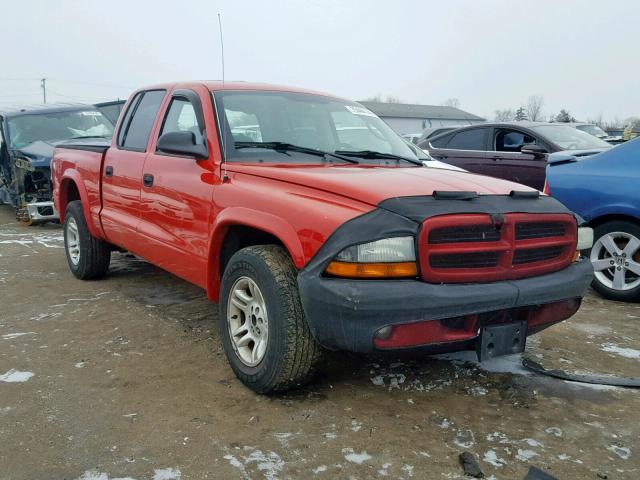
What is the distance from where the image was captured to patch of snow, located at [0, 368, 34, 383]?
3.45 metres

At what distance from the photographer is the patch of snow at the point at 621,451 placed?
264cm

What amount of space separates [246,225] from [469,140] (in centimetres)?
665


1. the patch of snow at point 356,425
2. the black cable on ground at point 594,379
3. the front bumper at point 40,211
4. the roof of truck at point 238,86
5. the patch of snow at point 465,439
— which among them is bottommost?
the patch of snow at point 356,425

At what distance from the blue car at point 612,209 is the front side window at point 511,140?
10.1 ft

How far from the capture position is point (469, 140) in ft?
29.9

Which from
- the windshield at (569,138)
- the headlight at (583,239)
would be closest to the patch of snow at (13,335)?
the headlight at (583,239)

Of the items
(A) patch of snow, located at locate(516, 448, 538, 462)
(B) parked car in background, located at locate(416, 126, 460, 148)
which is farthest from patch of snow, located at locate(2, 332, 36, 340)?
(B) parked car in background, located at locate(416, 126, 460, 148)

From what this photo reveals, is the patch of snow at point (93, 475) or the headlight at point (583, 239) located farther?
the headlight at point (583, 239)

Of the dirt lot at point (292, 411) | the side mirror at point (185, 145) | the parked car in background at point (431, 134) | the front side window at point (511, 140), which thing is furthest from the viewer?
the parked car in background at point (431, 134)

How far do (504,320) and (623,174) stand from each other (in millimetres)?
2903

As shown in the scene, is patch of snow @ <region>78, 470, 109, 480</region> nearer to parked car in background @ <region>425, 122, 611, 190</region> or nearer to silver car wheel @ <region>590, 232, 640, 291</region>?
silver car wheel @ <region>590, 232, 640, 291</region>

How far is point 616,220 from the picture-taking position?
508cm

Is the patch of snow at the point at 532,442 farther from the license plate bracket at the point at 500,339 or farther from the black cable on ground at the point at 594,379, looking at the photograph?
the black cable on ground at the point at 594,379

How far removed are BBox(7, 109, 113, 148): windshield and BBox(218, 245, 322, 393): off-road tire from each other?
310 inches
